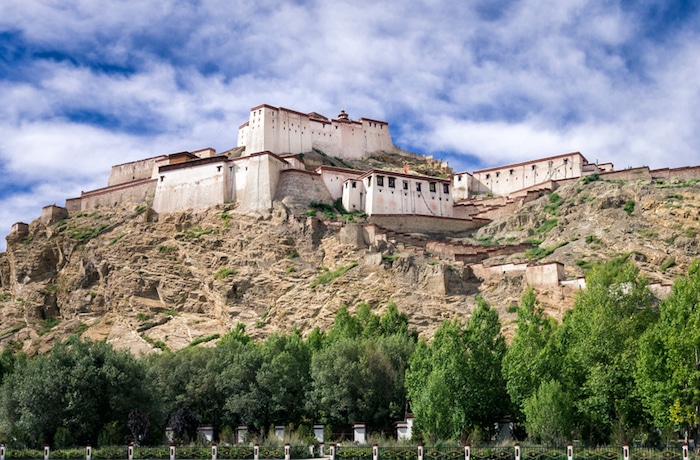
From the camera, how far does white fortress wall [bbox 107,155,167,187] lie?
7531cm

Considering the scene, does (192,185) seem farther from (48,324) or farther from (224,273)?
(48,324)

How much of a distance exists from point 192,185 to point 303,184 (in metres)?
8.86

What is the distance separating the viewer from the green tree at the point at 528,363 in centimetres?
3425

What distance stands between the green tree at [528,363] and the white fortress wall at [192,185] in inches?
1379

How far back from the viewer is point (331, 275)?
55.2 metres

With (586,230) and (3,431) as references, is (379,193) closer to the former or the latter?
(586,230)

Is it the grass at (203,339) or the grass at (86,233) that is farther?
the grass at (86,233)

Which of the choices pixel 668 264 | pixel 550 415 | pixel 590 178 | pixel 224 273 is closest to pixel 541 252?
pixel 668 264

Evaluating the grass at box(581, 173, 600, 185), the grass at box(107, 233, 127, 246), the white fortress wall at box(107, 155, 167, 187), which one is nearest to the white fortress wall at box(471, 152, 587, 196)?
the grass at box(581, 173, 600, 185)

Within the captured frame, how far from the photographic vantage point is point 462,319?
4816 centimetres

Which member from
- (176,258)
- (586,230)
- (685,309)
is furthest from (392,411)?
(176,258)

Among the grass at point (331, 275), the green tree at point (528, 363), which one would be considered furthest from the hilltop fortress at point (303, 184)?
the green tree at point (528, 363)

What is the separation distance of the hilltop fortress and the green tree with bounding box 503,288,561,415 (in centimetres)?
2774

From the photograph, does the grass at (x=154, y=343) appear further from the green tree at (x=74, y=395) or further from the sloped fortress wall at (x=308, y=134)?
the sloped fortress wall at (x=308, y=134)
